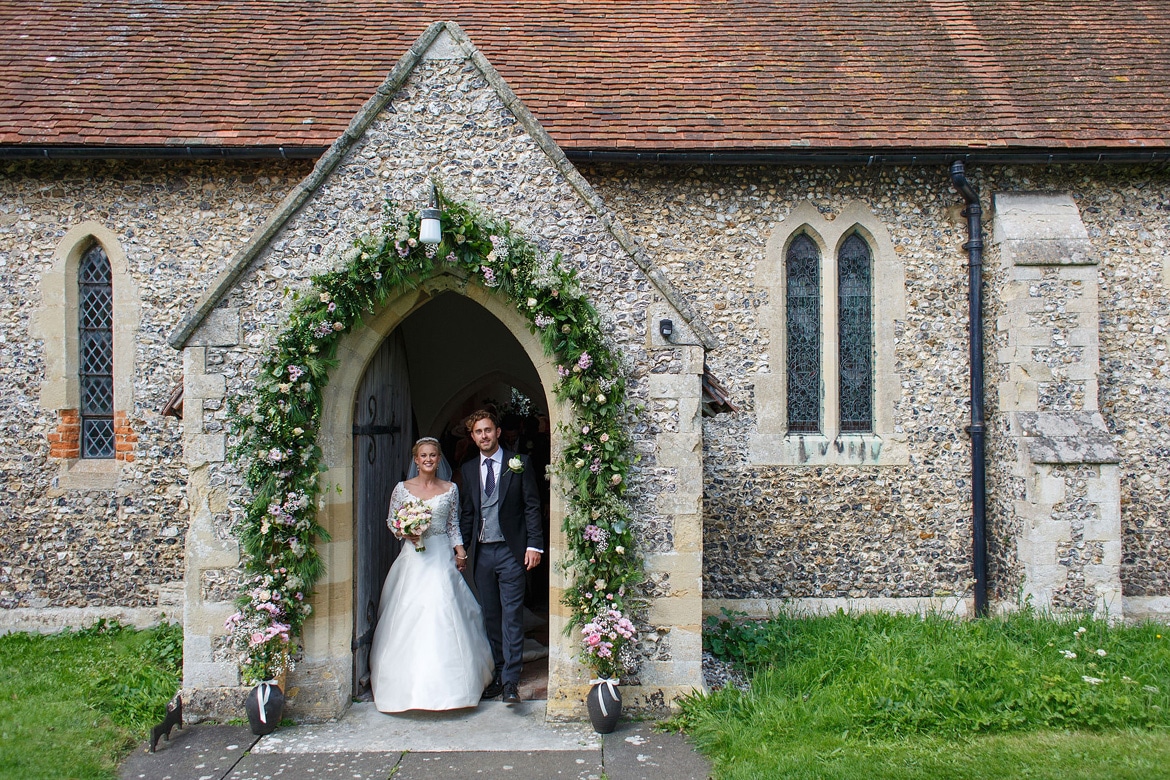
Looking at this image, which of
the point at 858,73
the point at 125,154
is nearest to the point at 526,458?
the point at 125,154

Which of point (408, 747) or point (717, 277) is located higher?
point (717, 277)

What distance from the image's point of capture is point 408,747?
4918mm

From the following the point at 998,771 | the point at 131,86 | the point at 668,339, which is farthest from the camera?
the point at 131,86

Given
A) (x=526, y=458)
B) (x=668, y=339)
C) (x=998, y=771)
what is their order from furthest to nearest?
(x=526, y=458) → (x=668, y=339) → (x=998, y=771)

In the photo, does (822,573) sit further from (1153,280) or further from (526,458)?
(1153,280)

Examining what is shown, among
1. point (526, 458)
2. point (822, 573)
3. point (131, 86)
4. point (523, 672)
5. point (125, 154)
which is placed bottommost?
point (523, 672)

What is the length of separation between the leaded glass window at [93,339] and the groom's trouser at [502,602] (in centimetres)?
465

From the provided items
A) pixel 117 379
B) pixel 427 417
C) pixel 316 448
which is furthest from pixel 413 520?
pixel 117 379

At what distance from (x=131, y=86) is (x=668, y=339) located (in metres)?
6.73

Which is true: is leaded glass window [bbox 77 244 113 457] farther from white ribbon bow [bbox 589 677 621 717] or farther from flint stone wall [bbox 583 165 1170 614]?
white ribbon bow [bbox 589 677 621 717]

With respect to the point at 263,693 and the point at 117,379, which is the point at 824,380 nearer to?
the point at 263,693

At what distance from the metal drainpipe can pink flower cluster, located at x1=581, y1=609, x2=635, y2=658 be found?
14.4 ft

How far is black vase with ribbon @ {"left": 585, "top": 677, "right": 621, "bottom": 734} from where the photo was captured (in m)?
5.00

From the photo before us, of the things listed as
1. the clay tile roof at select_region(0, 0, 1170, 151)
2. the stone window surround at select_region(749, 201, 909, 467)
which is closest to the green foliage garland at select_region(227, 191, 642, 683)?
the clay tile roof at select_region(0, 0, 1170, 151)
